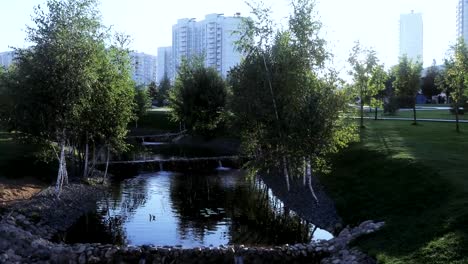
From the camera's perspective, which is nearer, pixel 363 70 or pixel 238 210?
pixel 238 210

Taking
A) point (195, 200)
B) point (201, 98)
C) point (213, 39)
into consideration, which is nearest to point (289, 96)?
point (195, 200)

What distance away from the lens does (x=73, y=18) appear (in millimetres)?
27844

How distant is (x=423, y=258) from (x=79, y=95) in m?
18.8

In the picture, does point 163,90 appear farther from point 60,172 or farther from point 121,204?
point 60,172

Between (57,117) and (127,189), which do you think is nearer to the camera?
(57,117)

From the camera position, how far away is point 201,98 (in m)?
65.3

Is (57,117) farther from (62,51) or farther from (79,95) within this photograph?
(62,51)

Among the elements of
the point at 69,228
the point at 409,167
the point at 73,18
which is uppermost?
the point at 73,18

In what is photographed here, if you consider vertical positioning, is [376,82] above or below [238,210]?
above

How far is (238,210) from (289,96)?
7061 millimetres

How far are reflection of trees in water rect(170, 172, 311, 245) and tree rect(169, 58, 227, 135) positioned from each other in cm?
2503

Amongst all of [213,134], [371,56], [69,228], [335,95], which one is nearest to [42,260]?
[69,228]

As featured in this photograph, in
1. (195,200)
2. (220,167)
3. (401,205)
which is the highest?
(401,205)

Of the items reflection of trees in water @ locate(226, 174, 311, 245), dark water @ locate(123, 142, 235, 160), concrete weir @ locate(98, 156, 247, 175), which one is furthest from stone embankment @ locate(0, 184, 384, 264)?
dark water @ locate(123, 142, 235, 160)
